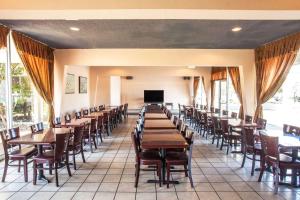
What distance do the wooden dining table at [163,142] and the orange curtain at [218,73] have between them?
6864mm

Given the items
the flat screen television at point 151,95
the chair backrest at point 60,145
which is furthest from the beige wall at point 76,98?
the chair backrest at point 60,145

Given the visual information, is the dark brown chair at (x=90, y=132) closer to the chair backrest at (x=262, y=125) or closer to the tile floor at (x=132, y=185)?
the tile floor at (x=132, y=185)

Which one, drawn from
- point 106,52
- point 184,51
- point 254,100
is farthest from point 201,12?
point 254,100

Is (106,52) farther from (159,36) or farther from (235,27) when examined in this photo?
(235,27)

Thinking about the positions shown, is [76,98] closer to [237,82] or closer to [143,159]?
[237,82]

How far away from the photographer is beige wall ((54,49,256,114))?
7.61 m

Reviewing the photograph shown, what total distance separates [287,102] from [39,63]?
22.5ft

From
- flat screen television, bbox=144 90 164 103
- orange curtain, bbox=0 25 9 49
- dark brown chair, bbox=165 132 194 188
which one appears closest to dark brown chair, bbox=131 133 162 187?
dark brown chair, bbox=165 132 194 188

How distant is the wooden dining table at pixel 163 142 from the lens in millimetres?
3488

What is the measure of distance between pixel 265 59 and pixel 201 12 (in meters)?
4.24

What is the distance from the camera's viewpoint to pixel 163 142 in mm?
3596

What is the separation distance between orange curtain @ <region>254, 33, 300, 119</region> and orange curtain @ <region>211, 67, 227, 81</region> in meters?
2.77

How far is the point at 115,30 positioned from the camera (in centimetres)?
530

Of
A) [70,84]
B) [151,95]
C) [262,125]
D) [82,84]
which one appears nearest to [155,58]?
[262,125]
